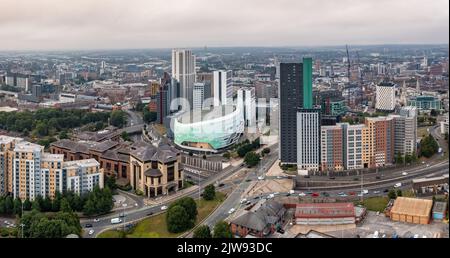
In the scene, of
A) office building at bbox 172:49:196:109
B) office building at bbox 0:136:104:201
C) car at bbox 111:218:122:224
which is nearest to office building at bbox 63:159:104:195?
office building at bbox 0:136:104:201

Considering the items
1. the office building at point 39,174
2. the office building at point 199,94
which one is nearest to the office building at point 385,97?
the office building at point 199,94

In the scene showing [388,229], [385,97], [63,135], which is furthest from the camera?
[385,97]

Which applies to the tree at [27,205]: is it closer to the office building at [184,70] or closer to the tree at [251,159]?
the tree at [251,159]

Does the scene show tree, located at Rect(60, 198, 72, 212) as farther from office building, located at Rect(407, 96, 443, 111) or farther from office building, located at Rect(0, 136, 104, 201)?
office building, located at Rect(407, 96, 443, 111)

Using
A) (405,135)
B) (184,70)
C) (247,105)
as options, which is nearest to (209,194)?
(405,135)

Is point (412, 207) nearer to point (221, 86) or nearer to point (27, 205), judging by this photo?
point (27, 205)
